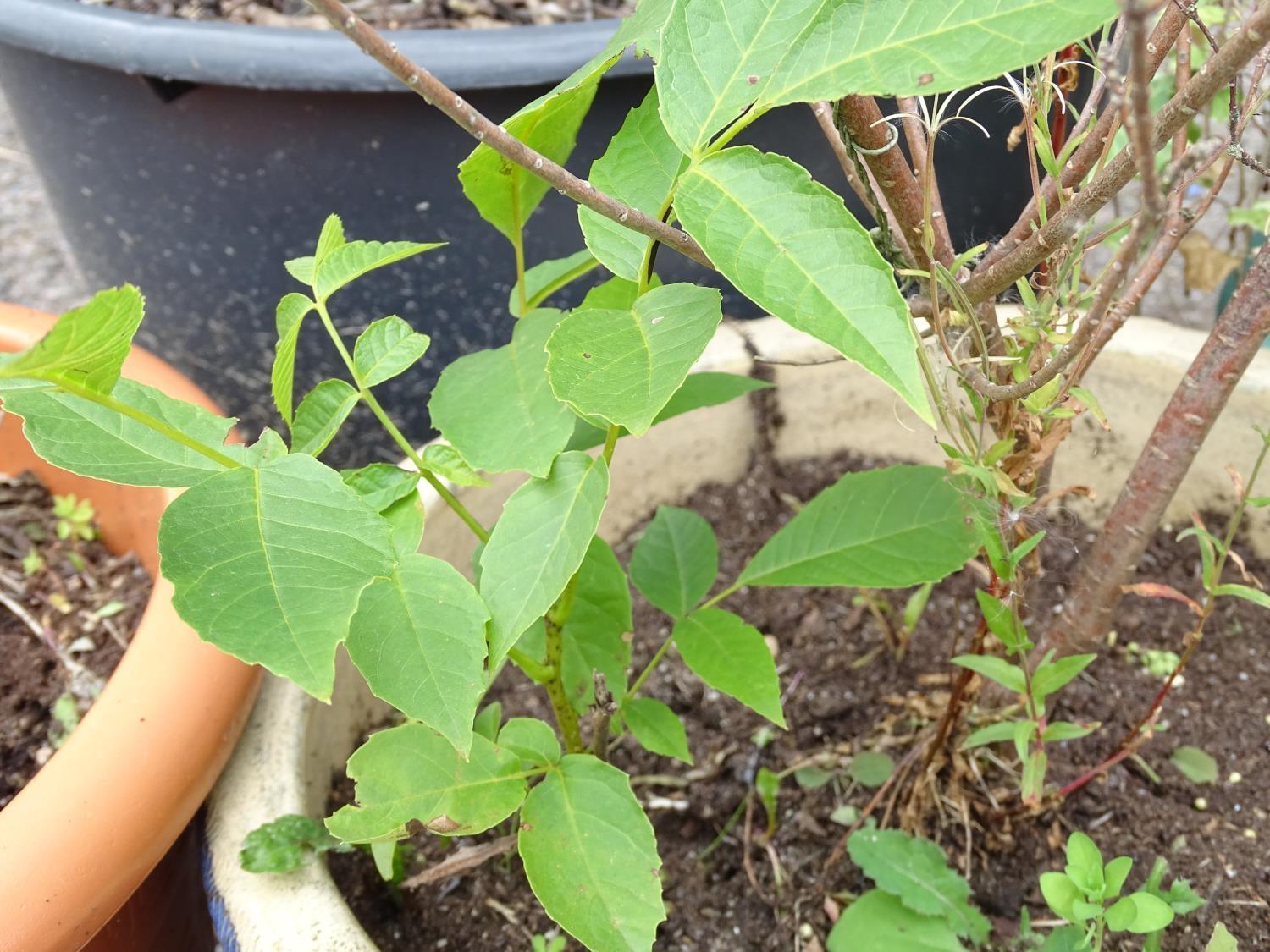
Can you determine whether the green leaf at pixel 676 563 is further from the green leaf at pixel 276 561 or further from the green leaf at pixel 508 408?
the green leaf at pixel 276 561

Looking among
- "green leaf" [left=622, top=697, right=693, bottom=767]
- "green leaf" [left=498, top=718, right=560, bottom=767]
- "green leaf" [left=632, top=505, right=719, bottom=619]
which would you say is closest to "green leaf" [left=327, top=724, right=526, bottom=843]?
"green leaf" [left=498, top=718, right=560, bottom=767]

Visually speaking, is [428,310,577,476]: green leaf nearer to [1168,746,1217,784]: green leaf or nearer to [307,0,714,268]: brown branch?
[307,0,714,268]: brown branch

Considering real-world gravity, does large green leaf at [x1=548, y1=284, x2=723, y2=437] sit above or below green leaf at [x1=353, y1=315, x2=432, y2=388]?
above

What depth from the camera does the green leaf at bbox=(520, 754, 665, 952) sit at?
63 cm

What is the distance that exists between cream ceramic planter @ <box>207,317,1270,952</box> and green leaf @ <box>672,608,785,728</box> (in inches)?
7.6

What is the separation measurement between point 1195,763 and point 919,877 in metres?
0.30

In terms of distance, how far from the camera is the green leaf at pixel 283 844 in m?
0.73

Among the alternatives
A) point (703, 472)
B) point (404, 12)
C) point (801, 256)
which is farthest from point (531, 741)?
point (404, 12)

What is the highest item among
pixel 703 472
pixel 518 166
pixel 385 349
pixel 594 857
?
pixel 518 166

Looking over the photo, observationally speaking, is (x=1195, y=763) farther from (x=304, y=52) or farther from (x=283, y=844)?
(x=304, y=52)

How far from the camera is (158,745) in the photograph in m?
0.75

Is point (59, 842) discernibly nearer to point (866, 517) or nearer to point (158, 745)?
point (158, 745)

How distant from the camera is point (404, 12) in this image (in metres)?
1.61

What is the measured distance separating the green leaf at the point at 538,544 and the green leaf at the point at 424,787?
0.35 feet
